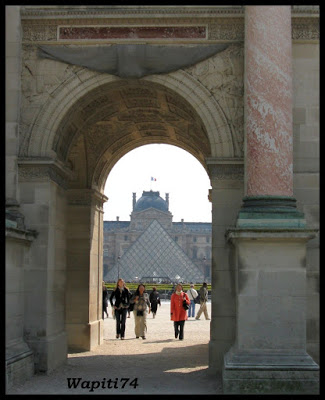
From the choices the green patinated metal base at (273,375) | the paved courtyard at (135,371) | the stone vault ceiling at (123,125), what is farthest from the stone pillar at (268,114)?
the paved courtyard at (135,371)

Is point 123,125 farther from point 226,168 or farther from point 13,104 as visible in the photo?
point 226,168

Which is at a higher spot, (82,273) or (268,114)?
(268,114)

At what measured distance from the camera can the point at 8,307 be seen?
46.2ft

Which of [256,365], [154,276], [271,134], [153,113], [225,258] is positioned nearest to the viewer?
[256,365]

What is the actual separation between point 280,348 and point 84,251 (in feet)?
29.0

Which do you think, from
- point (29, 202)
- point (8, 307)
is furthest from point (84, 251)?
point (8, 307)

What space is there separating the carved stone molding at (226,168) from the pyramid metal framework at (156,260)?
383 ft

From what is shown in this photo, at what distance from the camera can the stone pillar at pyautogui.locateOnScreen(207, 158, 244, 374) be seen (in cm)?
1522

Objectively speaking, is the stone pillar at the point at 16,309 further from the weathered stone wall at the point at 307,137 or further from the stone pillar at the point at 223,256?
the weathered stone wall at the point at 307,137

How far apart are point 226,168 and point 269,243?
273 centimetres

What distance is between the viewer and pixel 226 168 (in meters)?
15.4

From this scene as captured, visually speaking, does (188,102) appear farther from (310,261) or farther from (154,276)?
(154,276)

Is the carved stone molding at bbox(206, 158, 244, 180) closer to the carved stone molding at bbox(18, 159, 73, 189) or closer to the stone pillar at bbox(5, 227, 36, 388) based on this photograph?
the carved stone molding at bbox(18, 159, 73, 189)

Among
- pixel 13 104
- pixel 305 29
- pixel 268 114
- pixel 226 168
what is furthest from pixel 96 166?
pixel 268 114
